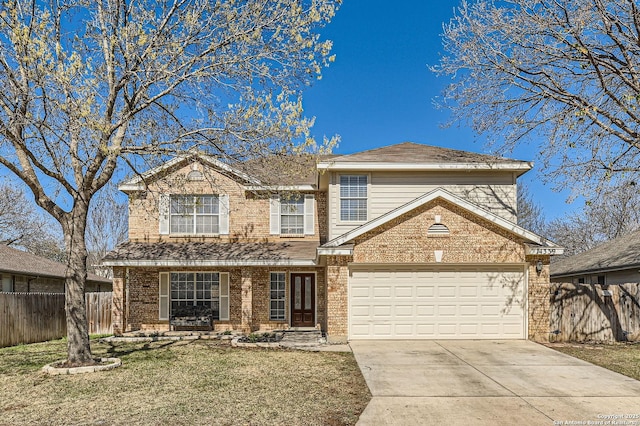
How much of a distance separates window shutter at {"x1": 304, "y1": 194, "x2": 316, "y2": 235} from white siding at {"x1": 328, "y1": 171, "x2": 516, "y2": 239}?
213 centimetres

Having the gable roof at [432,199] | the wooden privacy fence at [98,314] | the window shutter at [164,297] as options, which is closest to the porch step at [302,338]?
the gable roof at [432,199]

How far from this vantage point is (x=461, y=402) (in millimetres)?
8312

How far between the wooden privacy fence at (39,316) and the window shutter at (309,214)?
8.59 metres

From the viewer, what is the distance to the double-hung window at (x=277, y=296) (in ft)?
62.7

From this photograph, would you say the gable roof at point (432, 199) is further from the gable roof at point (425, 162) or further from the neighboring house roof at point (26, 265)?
the neighboring house roof at point (26, 265)

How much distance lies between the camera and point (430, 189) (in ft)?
58.7

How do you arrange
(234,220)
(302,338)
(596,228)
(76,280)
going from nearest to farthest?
(76,280) → (302,338) → (234,220) → (596,228)

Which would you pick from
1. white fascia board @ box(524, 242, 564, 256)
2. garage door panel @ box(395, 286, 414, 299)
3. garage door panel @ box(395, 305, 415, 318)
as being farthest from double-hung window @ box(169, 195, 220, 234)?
white fascia board @ box(524, 242, 564, 256)

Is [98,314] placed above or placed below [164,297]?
below

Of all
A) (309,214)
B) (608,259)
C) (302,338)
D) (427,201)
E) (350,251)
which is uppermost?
(427,201)

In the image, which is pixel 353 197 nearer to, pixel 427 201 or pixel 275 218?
pixel 427 201

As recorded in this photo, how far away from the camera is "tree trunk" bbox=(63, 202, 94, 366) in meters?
11.6

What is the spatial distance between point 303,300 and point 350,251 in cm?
490

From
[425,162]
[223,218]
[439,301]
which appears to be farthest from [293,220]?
[439,301]
